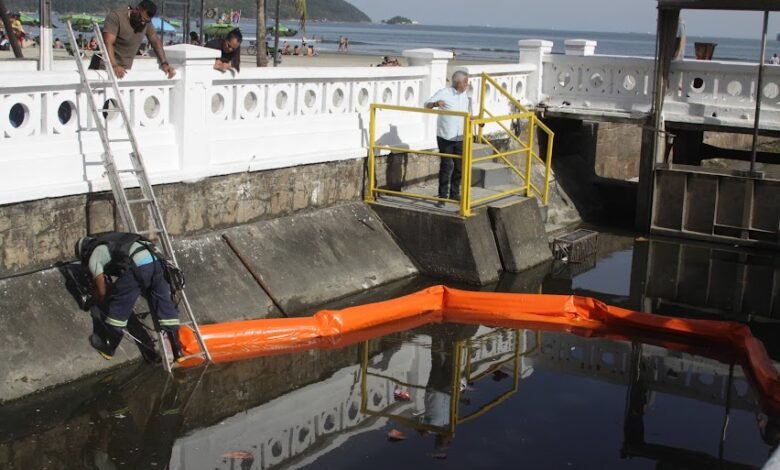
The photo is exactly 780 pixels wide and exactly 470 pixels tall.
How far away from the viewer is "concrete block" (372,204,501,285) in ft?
43.8

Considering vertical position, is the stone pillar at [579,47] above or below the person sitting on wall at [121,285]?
above

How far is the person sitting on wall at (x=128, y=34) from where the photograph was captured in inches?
415

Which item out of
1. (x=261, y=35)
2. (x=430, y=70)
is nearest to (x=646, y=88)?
(x=430, y=70)

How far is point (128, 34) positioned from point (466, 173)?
4581 mm

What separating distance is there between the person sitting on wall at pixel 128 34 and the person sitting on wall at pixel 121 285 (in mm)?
2046

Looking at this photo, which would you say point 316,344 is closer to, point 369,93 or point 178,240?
point 178,240

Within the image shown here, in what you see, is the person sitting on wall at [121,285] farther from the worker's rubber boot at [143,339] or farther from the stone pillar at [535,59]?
the stone pillar at [535,59]

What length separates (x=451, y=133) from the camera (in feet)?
44.8

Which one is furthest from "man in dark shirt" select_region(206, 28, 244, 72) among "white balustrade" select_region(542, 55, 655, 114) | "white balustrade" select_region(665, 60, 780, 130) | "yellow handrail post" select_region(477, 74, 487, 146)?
"white balustrade" select_region(665, 60, 780, 130)

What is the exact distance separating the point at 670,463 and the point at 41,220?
5.87m

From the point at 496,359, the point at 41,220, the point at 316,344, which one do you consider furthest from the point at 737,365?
the point at 41,220

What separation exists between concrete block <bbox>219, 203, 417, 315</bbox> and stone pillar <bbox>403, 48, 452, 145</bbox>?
75.8 inches

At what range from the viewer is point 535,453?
8.34m

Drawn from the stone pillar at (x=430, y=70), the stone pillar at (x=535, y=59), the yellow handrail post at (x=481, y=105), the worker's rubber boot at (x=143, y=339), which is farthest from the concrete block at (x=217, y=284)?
the stone pillar at (x=535, y=59)
